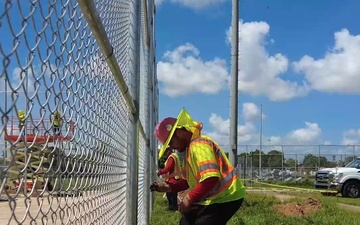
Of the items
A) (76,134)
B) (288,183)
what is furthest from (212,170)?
(288,183)

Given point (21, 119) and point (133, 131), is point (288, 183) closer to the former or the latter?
point (133, 131)

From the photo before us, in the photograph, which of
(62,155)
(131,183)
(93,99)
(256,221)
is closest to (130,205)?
(131,183)

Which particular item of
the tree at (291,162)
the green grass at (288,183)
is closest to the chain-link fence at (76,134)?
the green grass at (288,183)

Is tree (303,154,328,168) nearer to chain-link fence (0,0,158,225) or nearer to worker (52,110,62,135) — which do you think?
chain-link fence (0,0,158,225)

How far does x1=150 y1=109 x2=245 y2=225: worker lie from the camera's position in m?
4.42

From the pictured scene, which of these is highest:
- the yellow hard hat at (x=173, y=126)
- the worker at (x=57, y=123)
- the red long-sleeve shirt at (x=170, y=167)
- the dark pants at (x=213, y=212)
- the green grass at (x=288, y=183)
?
the yellow hard hat at (x=173, y=126)

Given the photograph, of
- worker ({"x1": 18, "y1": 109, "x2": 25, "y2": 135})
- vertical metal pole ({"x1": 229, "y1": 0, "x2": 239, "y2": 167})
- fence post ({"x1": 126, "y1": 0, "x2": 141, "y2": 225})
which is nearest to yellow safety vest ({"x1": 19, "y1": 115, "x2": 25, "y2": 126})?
worker ({"x1": 18, "y1": 109, "x2": 25, "y2": 135})

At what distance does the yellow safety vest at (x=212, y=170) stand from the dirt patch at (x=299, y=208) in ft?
29.8

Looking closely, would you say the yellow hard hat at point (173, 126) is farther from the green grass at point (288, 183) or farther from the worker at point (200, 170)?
the green grass at point (288, 183)

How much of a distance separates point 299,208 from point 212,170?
10.5 m

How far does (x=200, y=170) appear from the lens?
4.33 metres

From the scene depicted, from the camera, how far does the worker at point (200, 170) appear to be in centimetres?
442

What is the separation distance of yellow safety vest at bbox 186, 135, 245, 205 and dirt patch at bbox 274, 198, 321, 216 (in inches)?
358

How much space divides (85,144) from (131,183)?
1796 millimetres
